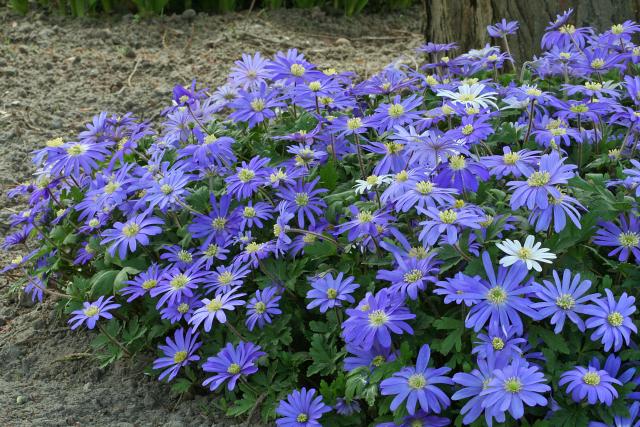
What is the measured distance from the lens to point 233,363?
225 centimetres

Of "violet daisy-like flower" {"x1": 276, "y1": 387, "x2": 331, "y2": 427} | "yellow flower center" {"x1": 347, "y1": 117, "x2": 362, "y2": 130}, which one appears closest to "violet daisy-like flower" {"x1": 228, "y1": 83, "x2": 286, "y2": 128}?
"yellow flower center" {"x1": 347, "y1": 117, "x2": 362, "y2": 130}

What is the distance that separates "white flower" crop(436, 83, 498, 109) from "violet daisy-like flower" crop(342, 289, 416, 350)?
0.67 metres

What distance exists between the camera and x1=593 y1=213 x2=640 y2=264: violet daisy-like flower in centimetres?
207

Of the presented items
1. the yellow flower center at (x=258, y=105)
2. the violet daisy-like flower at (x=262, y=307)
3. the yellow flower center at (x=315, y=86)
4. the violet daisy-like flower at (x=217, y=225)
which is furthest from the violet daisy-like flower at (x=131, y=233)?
the yellow flower center at (x=315, y=86)

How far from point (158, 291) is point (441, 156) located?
2.84 ft

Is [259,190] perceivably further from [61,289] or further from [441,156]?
[61,289]

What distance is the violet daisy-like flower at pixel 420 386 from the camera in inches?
75.7

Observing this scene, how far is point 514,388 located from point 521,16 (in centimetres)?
211

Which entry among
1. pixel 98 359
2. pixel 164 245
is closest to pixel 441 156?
pixel 164 245

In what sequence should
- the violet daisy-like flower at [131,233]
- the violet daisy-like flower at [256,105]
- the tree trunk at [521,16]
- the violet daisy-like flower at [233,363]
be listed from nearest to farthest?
the violet daisy-like flower at [233,363] < the violet daisy-like flower at [131,233] < the violet daisy-like flower at [256,105] < the tree trunk at [521,16]

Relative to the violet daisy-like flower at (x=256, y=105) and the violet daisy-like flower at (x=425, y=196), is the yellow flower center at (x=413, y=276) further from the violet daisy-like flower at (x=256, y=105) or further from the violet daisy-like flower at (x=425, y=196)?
the violet daisy-like flower at (x=256, y=105)

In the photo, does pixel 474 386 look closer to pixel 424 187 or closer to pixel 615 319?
pixel 615 319

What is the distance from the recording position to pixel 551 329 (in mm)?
2023

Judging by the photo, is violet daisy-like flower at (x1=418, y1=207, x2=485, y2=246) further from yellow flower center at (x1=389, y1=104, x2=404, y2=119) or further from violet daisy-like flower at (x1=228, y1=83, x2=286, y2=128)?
violet daisy-like flower at (x1=228, y1=83, x2=286, y2=128)
